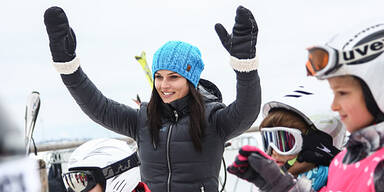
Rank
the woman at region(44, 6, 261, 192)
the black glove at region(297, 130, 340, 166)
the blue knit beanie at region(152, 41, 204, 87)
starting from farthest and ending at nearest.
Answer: the blue knit beanie at region(152, 41, 204, 87) < the woman at region(44, 6, 261, 192) < the black glove at region(297, 130, 340, 166)

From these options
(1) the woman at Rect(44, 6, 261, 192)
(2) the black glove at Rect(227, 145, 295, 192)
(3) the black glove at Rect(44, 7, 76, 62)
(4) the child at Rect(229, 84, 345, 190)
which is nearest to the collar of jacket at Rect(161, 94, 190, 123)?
(1) the woman at Rect(44, 6, 261, 192)

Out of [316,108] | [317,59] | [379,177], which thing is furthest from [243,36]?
[379,177]

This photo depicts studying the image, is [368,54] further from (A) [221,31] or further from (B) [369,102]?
(A) [221,31]

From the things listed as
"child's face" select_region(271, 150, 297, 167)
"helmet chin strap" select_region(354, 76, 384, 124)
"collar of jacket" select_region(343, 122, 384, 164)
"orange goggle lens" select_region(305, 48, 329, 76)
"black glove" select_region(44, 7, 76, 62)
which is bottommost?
"child's face" select_region(271, 150, 297, 167)

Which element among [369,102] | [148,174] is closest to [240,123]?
[148,174]

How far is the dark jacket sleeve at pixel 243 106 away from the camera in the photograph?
277cm

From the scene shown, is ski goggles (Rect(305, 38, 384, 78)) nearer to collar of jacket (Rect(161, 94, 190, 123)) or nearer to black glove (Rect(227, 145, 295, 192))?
black glove (Rect(227, 145, 295, 192))

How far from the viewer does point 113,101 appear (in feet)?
10.6

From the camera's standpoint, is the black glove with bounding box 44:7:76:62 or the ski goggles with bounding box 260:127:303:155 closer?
the ski goggles with bounding box 260:127:303:155

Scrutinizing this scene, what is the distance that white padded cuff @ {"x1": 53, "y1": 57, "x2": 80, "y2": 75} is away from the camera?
117 inches

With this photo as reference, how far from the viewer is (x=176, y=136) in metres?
3.04

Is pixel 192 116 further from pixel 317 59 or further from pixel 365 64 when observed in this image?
pixel 365 64

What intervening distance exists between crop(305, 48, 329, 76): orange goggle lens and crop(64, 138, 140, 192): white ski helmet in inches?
56.5

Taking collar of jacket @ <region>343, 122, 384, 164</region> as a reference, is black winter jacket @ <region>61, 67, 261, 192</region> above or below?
below
